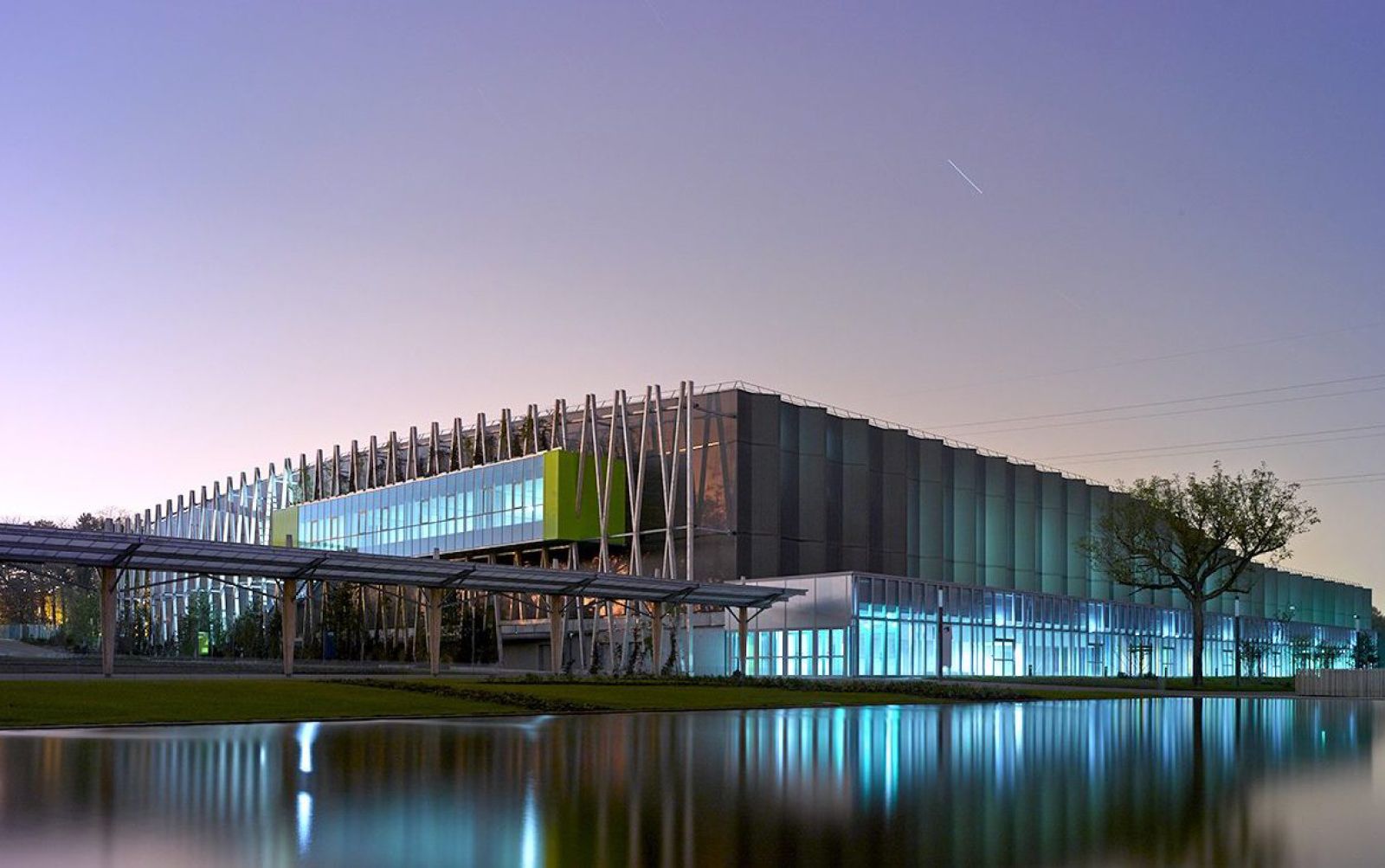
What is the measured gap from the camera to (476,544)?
96.6 m

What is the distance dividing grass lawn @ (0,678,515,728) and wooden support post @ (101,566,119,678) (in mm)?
2591

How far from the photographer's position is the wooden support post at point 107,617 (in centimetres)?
4794

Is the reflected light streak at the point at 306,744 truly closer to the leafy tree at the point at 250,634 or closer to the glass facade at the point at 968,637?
the glass facade at the point at 968,637

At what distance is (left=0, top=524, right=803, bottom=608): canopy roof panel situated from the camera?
4875 centimetres

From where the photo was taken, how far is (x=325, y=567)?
189 ft

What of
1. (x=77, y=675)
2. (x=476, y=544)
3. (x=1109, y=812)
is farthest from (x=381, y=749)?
(x=476, y=544)

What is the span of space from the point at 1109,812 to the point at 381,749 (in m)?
13.4

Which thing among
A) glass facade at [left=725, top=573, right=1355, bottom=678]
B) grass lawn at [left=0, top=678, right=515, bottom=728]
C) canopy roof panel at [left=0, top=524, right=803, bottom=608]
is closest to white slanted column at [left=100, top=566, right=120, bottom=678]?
canopy roof panel at [left=0, top=524, right=803, bottom=608]

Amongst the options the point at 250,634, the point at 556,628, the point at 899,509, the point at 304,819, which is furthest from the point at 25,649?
the point at 304,819

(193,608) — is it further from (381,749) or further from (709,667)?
(381,749)

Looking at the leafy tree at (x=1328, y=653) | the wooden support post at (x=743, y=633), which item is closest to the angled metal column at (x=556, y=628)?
the wooden support post at (x=743, y=633)

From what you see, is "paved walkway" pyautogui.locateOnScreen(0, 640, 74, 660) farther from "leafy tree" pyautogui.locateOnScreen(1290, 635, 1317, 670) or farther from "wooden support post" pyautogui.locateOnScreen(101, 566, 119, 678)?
"leafy tree" pyautogui.locateOnScreen(1290, 635, 1317, 670)

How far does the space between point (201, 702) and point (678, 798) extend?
82.4 feet

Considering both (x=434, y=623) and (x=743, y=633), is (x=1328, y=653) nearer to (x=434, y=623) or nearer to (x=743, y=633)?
(x=743, y=633)
